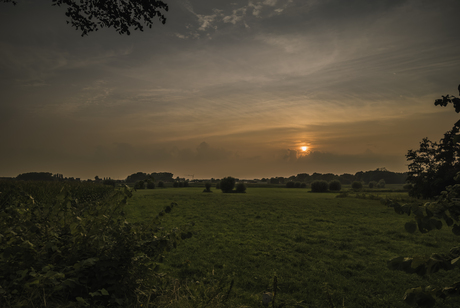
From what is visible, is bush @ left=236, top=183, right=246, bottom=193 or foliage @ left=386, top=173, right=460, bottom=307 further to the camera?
bush @ left=236, top=183, right=246, bottom=193

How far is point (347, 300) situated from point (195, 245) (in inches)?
239

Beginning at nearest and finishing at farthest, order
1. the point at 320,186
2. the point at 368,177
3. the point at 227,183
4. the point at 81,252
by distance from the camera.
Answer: the point at 81,252 < the point at 227,183 < the point at 320,186 < the point at 368,177

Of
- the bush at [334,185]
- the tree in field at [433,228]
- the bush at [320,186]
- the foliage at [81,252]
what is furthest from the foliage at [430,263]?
the bush at [334,185]

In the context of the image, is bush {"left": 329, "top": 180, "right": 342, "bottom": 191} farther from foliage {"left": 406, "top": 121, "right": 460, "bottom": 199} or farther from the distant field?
the distant field

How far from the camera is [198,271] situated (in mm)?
7484

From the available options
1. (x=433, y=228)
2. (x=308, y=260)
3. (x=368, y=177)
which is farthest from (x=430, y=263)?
(x=368, y=177)

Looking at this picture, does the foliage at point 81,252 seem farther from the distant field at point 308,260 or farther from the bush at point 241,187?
the bush at point 241,187

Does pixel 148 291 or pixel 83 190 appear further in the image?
pixel 83 190

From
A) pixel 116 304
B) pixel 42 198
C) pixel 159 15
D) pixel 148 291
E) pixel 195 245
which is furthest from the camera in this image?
pixel 42 198

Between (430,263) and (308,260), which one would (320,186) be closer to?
(308,260)

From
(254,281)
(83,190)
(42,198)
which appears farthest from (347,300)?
(83,190)

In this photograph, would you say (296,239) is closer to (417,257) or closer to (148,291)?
(148,291)

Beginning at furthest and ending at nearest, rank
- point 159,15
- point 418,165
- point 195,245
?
point 418,165 → point 195,245 → point 159,15

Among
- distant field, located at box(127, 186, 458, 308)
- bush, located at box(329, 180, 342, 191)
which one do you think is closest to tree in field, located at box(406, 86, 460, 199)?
distant field, located at box(127, 186, 458, 308)
